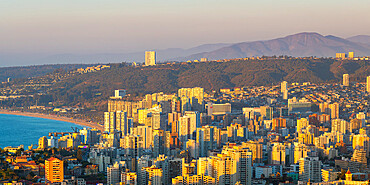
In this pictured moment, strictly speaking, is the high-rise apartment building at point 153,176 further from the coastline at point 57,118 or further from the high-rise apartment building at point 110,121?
the coastline at point 57,118

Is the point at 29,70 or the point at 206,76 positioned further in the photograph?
the point at 29,70

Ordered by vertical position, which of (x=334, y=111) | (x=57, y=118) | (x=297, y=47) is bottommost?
(x=57, y=118)

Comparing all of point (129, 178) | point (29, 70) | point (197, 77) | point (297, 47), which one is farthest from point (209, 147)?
point (297, 47)

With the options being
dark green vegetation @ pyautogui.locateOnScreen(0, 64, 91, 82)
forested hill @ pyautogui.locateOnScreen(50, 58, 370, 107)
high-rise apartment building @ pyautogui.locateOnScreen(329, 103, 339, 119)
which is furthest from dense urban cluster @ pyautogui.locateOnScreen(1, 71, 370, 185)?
dark green vegetation @ pyautogui.locateOnScreen(0, 64, 91, 82)

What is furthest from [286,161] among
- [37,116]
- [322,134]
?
[37,116]

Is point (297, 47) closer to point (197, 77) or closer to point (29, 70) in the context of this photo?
point (29, 70)

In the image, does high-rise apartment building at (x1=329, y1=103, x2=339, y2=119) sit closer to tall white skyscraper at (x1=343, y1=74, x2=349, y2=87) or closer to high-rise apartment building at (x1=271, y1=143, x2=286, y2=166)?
tall white skyscraper at (x1=343, y1=74, x2=349, y2=87)
